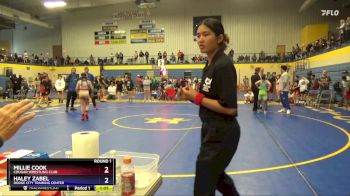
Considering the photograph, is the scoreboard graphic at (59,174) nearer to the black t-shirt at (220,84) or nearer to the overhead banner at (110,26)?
the black t-shirt at (220,84)

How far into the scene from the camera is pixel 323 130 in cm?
879

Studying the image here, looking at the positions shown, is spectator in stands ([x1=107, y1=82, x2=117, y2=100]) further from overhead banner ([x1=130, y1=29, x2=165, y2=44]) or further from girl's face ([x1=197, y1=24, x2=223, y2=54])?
girl's face ([x1=197, y1=24, x2=223, y2=54])

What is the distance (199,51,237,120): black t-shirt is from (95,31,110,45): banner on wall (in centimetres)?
3872

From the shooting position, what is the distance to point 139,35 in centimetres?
3822

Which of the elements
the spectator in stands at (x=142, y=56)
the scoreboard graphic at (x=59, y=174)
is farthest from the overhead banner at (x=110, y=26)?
the scoreboard graphic at (x=59, y=174)

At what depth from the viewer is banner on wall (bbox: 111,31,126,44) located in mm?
38656

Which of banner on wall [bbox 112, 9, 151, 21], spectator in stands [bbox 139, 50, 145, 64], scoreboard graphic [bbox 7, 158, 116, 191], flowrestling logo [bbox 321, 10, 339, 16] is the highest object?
banner on wall [bbox 112, 9, 151, 21]

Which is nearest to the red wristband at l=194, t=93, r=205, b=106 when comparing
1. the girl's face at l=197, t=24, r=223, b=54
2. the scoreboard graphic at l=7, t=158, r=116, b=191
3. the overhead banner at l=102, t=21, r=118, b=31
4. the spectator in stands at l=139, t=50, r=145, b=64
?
the girl's face at l=197, t=24, r=223, b=54

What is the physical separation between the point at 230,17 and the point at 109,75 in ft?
55.8

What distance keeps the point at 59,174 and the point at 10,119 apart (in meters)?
0.48

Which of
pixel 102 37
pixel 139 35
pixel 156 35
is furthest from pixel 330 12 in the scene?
pixel 102 37

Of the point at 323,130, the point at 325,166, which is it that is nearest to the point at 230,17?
the point at 323,130

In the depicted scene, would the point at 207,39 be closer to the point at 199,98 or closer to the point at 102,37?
the point at 199,98

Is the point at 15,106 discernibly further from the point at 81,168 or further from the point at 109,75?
the point at 109,75
